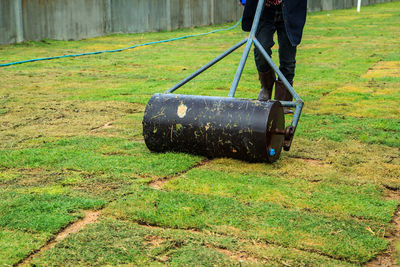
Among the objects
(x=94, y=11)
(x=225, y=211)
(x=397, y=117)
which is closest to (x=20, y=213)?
(x=225, y=211)

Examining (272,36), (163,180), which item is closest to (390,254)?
(163,180)

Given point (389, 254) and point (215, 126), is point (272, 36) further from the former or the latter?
point (389, 254)

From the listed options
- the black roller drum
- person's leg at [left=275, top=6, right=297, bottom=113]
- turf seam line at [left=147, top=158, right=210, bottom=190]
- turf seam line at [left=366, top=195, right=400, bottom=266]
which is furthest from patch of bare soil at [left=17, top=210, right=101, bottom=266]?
person's leg at [left=275, top=6, right=297, bottom=113]

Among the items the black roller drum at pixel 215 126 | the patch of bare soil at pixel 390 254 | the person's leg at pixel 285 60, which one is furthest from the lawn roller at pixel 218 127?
the person's leg at pixel 285 60

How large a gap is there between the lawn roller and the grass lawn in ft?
0.30

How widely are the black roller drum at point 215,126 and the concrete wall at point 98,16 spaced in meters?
9.24

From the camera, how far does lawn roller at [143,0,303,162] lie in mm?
3504

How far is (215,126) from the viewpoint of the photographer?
142 inches

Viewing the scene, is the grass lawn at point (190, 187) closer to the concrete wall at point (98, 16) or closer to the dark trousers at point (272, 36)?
the dark trousers at point (272, 36)

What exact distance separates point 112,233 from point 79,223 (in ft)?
0.76

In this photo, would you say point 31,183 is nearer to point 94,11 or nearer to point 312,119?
point 312,119

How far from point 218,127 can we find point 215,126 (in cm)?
2

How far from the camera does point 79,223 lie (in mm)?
2660

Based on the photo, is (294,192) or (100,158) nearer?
(294,192)
